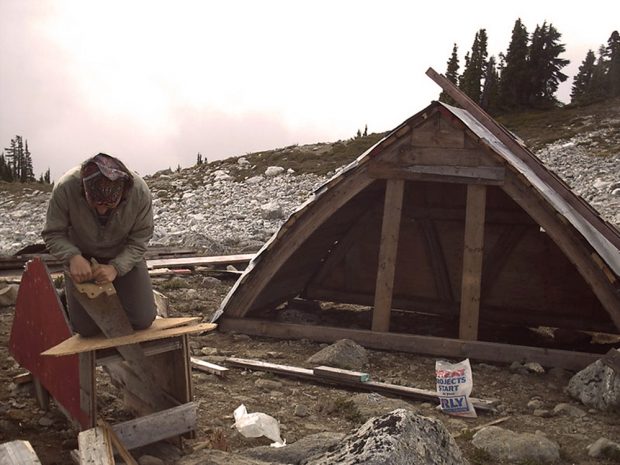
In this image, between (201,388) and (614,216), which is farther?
(614,216)

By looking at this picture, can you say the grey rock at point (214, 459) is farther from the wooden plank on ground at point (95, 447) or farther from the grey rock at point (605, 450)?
the grey rock at point (605, 450)

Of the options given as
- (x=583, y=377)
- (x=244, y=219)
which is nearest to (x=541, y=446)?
(x=583, y=377)

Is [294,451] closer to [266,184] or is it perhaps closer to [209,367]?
[209,367]

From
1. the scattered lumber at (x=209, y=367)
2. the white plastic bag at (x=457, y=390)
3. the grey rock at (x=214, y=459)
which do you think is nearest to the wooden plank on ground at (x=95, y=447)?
the grey rock at (x=214, y=459)

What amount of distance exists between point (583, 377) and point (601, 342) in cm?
253

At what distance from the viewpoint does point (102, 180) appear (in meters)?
4.13

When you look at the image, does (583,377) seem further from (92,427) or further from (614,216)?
(614,216)

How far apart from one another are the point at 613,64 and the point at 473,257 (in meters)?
53.7

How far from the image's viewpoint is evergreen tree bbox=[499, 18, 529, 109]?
50281mm

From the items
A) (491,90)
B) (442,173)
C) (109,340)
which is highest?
(491,90)

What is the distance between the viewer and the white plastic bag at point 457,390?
5.58 m

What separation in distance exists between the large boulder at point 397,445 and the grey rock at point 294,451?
0.77 metres

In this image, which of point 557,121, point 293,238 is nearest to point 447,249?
point 293,238

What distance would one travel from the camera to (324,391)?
20.2ft
